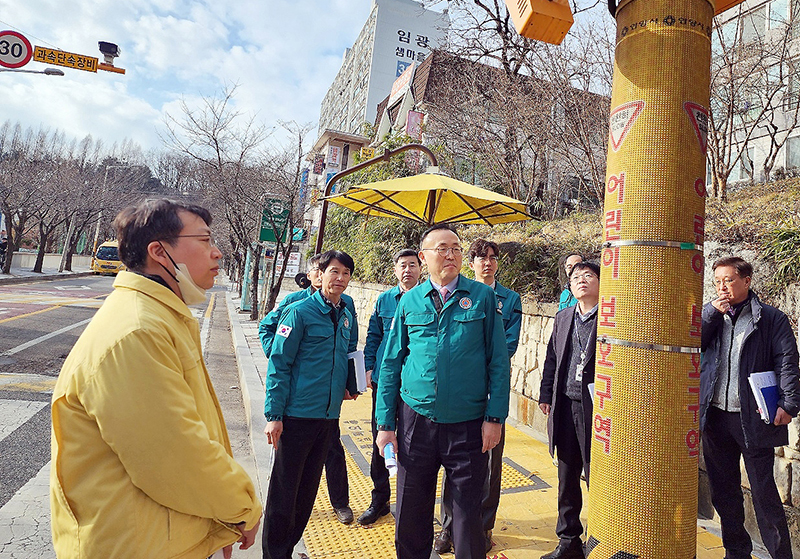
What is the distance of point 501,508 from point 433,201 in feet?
14.0

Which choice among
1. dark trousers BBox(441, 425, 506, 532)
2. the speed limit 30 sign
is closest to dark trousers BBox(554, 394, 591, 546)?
dark trousers BBox(441, 425, 506, 532)

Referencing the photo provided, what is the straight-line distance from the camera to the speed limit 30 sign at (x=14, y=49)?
1270 cm

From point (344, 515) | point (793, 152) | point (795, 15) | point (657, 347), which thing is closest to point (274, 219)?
point (344, 515)

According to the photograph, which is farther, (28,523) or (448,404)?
(28,523)

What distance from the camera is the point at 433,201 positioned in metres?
6.94

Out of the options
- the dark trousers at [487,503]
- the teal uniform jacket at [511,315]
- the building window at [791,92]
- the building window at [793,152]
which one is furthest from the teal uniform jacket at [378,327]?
the building window at [793,152]

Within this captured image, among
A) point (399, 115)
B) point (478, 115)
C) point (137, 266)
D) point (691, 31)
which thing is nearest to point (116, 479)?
point (137, 266)

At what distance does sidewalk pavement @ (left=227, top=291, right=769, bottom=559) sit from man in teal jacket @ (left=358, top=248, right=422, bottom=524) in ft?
0.63

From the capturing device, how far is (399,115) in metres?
23.1

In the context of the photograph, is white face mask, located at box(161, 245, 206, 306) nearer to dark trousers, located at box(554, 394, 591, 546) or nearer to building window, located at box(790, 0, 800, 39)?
dark trousers, located at box(554, 394, 591, 546)

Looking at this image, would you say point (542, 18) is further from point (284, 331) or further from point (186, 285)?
point (284, 331)

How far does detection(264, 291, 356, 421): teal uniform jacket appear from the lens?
307cm

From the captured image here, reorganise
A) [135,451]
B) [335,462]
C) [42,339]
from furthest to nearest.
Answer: [42,339] → [335,462] → [135,451]

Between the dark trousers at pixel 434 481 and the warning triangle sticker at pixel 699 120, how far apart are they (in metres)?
1.72
